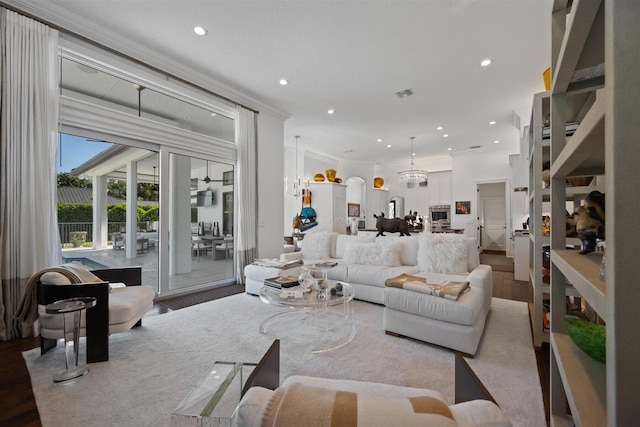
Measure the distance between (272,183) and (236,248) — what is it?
1.45 metres

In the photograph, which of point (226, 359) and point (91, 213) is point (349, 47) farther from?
point (91, 213)

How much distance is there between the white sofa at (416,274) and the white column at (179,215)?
1151 millimetres

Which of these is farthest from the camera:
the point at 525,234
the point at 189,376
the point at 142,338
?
the point at 525,234

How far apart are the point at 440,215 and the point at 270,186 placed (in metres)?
6.56

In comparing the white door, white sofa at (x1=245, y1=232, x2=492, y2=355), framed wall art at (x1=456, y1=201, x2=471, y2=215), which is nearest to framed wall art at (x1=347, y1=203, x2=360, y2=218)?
framed wall art at (x1=456, y1=201, x2=471, y2=215)

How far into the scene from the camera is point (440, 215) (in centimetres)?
945

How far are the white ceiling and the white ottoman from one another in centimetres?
283

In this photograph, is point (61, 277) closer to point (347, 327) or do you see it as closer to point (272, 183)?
point (347, 327)

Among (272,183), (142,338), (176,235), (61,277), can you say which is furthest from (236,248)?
(61,277)

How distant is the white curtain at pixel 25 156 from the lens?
2.59m

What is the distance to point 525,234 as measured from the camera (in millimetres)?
4746

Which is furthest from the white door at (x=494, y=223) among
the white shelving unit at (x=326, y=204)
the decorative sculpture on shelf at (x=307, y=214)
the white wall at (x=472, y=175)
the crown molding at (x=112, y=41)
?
the crown molding at (x=112, y=41)

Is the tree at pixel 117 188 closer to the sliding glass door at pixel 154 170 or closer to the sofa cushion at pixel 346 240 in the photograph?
the sliding glass door at pixel 154 170

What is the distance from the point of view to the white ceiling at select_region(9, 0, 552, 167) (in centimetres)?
279
